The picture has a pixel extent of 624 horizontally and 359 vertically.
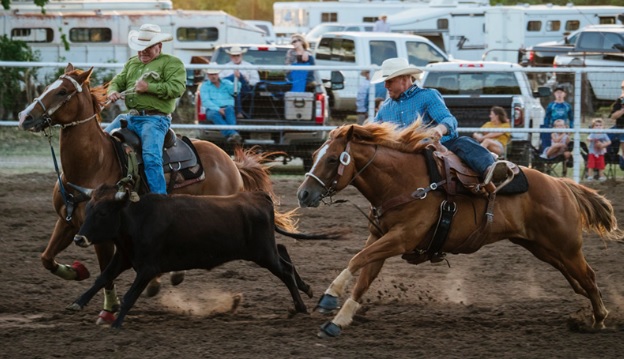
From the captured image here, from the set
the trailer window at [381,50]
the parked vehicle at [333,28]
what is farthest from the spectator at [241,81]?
the parked vehicle at [333,28]

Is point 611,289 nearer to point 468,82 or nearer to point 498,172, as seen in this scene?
point 498,172

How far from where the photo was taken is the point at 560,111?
1417cm

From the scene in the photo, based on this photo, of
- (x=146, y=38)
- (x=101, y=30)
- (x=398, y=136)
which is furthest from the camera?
(x=101, y=30)

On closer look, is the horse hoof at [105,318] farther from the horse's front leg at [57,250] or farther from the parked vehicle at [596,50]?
the parked vehicle at [596,50]

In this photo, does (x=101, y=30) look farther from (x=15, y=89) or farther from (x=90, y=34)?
(x=15, y=89)

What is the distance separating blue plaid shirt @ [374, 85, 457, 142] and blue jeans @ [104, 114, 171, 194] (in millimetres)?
1607

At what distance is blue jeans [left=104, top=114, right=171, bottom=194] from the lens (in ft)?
24.1

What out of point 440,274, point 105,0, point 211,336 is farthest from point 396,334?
point 105,0

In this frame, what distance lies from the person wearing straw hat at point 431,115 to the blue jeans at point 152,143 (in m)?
1.58

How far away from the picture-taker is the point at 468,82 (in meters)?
15.3

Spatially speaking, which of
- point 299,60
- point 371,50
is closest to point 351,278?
point 299,60

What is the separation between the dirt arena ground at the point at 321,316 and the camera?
6.06 m

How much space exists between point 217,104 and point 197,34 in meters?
11.2

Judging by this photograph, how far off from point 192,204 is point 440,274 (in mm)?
2841
